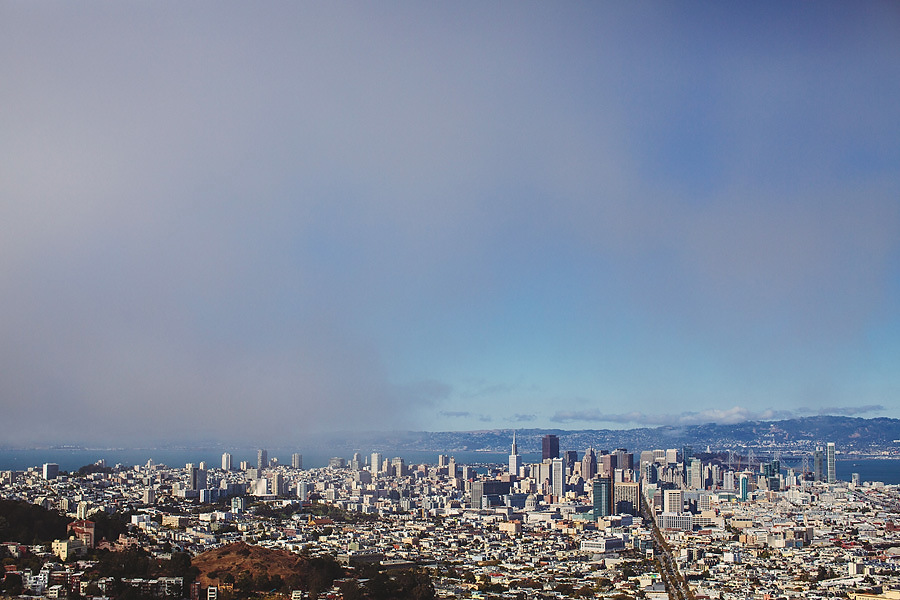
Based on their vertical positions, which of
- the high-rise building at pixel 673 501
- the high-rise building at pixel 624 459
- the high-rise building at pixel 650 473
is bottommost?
the high-rise building at pixel 673 501

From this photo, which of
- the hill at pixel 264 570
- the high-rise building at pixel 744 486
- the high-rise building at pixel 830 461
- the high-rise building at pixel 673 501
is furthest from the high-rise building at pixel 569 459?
the hill at pixel 264 570

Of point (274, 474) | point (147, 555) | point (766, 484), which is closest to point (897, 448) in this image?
point (766, 484)

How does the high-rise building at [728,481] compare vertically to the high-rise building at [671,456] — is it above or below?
below

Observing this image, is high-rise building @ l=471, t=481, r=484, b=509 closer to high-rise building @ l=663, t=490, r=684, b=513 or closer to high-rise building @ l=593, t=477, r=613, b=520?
high-rise building @ l=593, t=477, r=613, b=520

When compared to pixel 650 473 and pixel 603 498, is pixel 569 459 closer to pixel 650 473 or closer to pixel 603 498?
pixel 650 473

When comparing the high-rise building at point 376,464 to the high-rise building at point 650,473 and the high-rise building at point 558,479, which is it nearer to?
the high-rise building at point 558,479

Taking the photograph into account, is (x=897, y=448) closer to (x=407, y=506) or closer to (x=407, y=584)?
(x=407, y=506)
